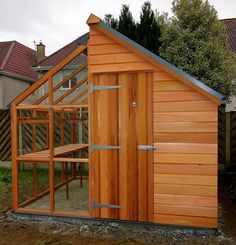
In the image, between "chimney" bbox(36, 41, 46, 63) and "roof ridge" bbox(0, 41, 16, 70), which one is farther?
"chimney" bbox(36, 41, 46, 63)

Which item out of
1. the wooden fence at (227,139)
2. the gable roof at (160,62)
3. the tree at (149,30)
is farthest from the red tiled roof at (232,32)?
the gable roof at (160,62)

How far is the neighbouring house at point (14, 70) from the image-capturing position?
61.4 feet

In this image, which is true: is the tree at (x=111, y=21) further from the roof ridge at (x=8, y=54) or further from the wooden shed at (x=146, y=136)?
A: the roof ridge at (x=8, y=54)

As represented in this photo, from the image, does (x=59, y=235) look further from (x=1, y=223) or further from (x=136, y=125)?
(x=136, y=125)

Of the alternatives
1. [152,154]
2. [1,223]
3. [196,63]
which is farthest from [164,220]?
[196,63]

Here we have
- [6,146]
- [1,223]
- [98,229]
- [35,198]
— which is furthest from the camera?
[6,146]

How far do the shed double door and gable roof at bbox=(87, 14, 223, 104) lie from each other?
0.29m

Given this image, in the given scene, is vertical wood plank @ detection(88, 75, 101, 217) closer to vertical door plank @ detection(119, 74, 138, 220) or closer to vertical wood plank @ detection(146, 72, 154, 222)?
vertical door plank @ detection(119, 74, 138, 220)

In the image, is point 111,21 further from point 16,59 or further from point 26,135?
point 16,59

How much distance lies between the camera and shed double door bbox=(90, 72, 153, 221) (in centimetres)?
476

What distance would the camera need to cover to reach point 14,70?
64.7 feet

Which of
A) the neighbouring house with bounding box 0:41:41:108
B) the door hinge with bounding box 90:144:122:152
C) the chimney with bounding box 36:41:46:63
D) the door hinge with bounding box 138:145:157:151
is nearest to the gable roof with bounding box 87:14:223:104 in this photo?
the door hinge with bounding box 138:145:157:151

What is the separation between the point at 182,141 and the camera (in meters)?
4.61

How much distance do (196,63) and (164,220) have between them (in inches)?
271
